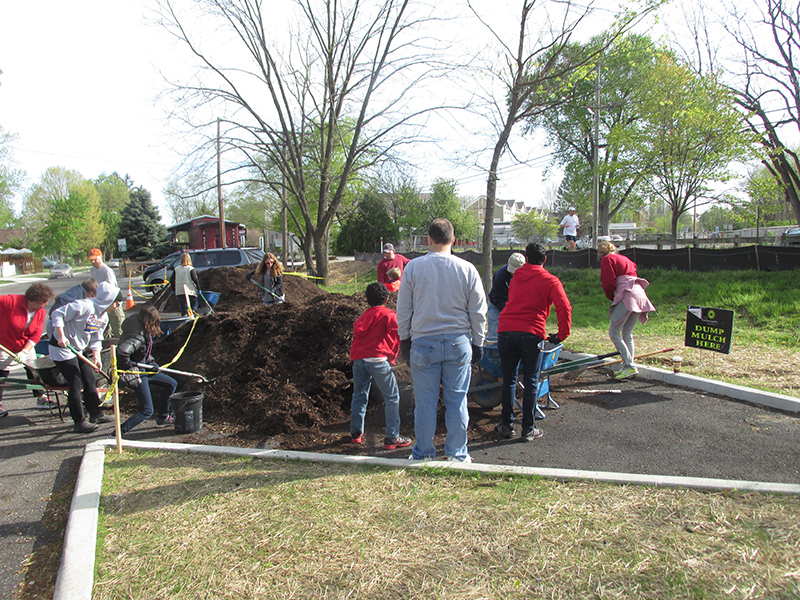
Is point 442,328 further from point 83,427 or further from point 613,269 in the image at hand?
point 83,427

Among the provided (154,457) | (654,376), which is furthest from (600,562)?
(654,376)

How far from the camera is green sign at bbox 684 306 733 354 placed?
6.62m

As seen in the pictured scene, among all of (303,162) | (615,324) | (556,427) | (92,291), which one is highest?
(303,162)

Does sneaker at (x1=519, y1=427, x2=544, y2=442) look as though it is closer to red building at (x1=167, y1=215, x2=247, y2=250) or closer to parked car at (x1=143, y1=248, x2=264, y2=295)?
parked car at (x1=143, y1=248, x2=264, y2=295)

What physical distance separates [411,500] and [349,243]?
180 ft

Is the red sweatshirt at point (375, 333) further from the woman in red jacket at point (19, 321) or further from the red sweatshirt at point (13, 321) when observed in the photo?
the red sweatshirt at point (13, 321)

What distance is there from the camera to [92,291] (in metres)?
6.52

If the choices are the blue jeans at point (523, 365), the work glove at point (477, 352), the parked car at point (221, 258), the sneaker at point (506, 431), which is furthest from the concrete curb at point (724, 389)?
the parked car at point (221, 258)

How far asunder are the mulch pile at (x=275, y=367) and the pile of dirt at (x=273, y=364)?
1cm

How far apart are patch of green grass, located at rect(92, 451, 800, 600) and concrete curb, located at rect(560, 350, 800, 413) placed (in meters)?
2.78

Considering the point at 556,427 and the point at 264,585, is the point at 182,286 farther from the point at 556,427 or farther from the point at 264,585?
the point at 264,585

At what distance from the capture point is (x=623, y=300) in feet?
21.8

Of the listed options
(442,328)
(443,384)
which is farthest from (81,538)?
(442,328)

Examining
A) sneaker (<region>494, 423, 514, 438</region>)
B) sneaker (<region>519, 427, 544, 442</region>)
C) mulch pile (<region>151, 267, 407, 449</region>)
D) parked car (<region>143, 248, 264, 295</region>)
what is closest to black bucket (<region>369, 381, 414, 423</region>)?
mulch pile (<region>151, 267, 407, 449</region>)
